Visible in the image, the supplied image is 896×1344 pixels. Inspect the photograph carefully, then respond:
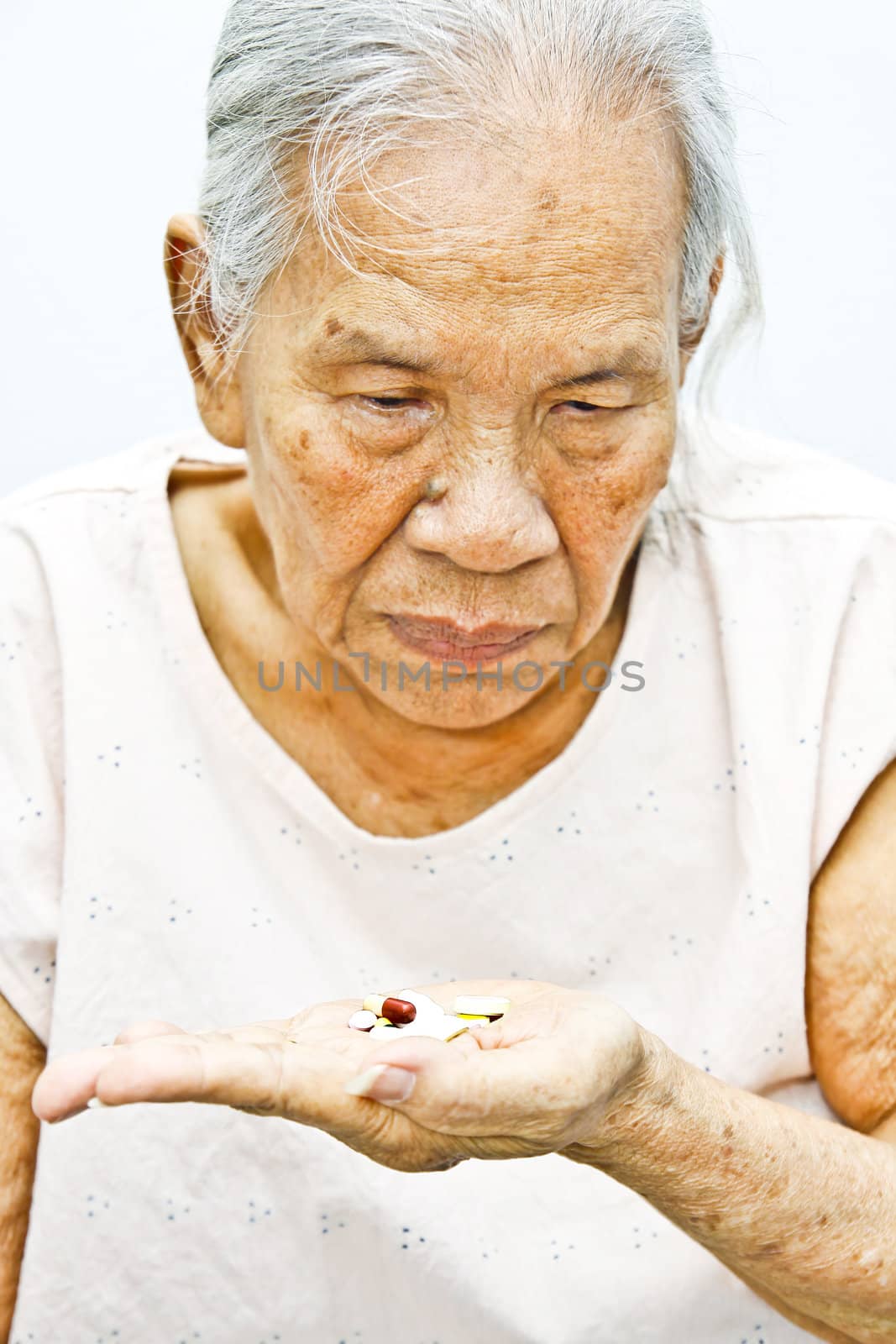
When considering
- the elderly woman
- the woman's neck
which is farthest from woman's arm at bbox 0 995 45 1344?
the woman's neck

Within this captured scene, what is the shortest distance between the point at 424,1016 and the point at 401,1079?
279mm

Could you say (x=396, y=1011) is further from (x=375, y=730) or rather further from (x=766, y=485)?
(x=766, y=485)

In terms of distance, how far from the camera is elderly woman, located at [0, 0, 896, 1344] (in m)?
1.44

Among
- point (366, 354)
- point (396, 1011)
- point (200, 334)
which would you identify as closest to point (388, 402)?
point (366, 354)

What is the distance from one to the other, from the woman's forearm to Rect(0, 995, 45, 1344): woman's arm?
2.41 feet

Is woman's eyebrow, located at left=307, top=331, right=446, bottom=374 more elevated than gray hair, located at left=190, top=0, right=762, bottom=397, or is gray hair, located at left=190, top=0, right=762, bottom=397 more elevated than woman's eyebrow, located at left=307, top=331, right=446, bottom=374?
gray hair, located at left=190, top=0, right=762, bottom=397

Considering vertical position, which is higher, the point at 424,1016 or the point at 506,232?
the point at 506,232

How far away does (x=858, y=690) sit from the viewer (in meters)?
1.79

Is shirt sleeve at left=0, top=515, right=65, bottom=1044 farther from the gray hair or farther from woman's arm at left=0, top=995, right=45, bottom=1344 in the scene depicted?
the gray hair

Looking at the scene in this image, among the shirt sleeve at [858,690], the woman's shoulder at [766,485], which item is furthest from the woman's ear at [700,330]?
the shirt sleeve at [858,690]

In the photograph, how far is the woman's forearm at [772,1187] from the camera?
4.65 feet

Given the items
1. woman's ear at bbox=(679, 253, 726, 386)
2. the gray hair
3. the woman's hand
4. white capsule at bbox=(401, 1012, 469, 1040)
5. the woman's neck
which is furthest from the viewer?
the woman's neck

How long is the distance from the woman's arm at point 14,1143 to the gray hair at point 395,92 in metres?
0.89

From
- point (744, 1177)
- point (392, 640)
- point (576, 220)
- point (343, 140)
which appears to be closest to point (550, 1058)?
point (744, 1177)
